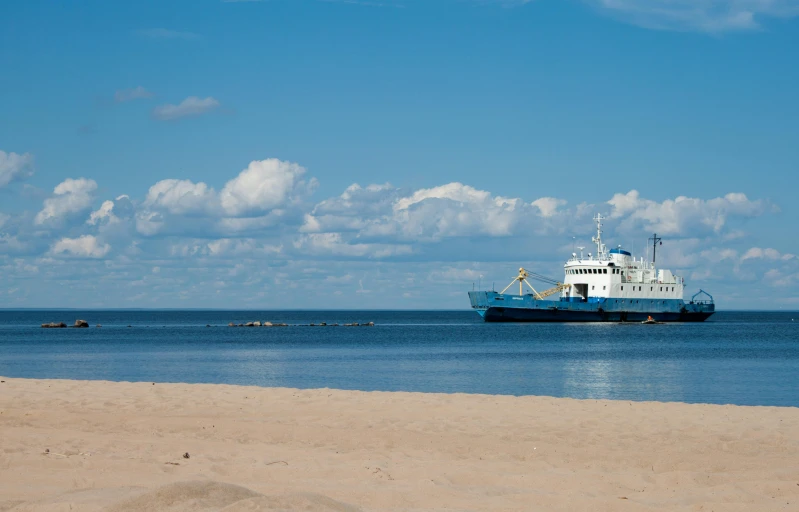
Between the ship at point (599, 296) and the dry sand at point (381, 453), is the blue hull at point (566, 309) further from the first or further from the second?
the dry sand at point (381, 453)

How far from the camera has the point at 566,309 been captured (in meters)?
89.1

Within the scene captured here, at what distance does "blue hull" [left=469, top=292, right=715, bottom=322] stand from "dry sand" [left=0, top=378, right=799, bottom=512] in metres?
69.6

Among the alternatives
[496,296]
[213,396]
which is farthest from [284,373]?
[496,296]

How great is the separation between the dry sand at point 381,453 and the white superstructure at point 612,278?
2734 inches

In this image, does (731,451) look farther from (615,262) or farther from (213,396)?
(615,262)

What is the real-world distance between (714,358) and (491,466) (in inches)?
1445

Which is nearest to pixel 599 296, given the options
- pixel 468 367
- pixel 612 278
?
pixel 612 278

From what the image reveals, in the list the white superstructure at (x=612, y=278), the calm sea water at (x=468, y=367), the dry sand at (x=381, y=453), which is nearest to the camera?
the dry sand at (x=381, y=453)

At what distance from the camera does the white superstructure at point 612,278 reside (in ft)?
288

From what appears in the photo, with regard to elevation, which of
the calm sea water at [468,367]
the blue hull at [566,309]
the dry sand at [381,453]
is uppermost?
the blue hull at [566,309]

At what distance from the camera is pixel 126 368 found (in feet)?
125

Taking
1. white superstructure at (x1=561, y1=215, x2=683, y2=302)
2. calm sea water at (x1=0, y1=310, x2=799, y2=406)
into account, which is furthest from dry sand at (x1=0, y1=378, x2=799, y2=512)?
white superstructure at (x1=561, y1=215, x2=683, y2=302)

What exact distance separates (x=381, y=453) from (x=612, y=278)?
7786 centimetres

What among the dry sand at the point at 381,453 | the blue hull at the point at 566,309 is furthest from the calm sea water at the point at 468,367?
the blue hull at the point at 566,309
